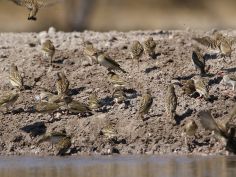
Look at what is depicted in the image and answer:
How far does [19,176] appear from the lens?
17.5 m

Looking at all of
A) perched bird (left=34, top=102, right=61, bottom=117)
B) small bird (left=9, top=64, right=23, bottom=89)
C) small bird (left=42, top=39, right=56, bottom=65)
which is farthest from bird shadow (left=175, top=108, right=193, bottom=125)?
small bird (left=42, top=39, right=56, bottom=65)

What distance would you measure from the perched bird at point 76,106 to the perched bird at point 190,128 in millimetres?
1801

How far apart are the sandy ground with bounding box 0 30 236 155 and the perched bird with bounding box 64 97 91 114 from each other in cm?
15

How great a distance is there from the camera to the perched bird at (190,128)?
63.9ft

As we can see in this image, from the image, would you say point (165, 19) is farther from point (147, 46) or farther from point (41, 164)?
point (41, 164)

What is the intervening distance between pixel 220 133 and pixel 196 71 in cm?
320

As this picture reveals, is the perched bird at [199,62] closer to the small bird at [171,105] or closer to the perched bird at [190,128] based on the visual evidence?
the small bird at [171,105]

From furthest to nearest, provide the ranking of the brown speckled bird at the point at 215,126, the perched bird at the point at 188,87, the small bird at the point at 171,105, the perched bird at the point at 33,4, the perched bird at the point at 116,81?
the perched bird at the point at 33,4, the perched bird at the point at 116,81, the perched bird at the point at 188,87, the small bird at the point at 171,105, the brown speckled bird at the point at 215,126

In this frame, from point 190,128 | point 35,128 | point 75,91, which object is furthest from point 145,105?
point 75,91

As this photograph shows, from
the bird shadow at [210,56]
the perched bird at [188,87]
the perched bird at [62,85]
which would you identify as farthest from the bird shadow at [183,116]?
the bird shadow at [210,56]

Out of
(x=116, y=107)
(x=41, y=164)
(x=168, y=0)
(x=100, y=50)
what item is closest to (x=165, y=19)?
(x=168, y=0)

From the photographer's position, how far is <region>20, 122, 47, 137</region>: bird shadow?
2041cm

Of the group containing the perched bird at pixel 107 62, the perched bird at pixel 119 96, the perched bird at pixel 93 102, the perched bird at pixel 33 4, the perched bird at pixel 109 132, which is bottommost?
the perched bird at pixel 109 132

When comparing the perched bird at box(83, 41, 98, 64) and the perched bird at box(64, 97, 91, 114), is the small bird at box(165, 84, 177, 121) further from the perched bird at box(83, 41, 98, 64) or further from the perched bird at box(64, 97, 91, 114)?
the perched bird at box(83, 41, 98, 64)
